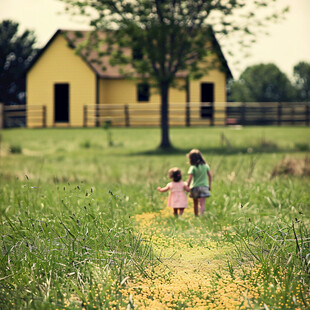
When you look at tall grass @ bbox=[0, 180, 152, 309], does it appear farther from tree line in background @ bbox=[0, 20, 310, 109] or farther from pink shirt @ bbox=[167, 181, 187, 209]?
tree line in background @ bbox=[0, 20, 310, 109]

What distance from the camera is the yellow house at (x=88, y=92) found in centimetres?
2620

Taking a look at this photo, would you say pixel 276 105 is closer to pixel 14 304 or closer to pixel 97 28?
pixel 97 28

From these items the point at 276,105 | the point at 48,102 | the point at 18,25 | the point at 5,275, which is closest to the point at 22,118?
the point at 48,102

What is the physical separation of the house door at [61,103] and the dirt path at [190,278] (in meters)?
23.3

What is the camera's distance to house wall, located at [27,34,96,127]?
26.6 meters

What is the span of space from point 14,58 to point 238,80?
3516 centimetres

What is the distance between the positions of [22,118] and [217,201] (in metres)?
25.2

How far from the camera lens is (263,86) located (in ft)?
204

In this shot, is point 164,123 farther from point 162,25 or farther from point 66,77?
point 66,77

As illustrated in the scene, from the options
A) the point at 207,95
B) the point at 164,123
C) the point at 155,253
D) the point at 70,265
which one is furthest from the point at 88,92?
the point at 70,265

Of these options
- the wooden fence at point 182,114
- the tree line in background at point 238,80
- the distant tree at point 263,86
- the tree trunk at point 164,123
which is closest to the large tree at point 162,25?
→ the tree trunk at point 164,123

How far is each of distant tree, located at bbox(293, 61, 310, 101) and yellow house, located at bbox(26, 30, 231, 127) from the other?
34836 millimetres

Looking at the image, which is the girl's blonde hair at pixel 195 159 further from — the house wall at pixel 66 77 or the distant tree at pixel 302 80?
the distant tree at pixel 302 80

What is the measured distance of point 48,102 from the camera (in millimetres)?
27031
